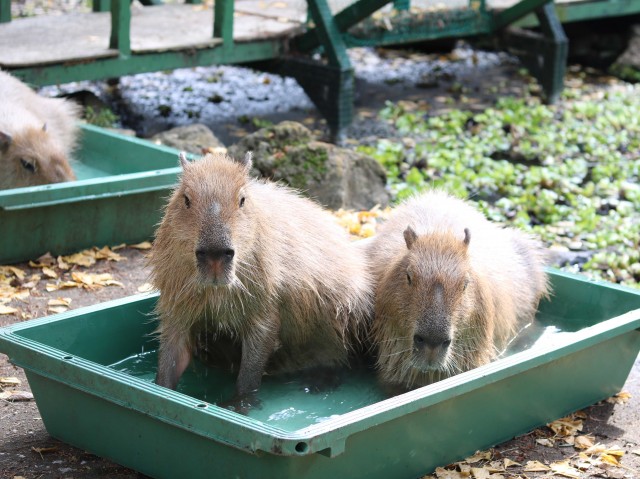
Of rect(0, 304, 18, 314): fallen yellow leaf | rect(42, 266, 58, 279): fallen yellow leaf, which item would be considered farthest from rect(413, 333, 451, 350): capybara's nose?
rect(42, 266, 58, 279): fallen yellow leaf

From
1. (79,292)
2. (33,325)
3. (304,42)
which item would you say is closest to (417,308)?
(33,325)

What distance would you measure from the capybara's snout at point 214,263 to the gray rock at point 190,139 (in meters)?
3.81

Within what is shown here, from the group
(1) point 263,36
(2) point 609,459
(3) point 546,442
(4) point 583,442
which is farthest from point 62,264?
(1) point 263,36

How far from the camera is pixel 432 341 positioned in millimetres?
3617

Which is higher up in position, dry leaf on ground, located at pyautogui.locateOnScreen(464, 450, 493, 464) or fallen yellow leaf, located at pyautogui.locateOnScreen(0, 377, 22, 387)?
dry leaf on ground, located at pyautogui.locateOnScreen(464, 450, 493, 464)

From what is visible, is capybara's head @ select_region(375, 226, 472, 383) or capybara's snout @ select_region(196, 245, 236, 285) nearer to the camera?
capybara's snout @ select_region(196, 245, 236, 285)

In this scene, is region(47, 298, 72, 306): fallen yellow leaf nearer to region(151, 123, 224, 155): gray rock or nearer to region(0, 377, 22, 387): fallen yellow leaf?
region(0, 377, 22, 387): fallen yellow leaf

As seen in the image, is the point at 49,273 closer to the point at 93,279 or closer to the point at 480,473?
the point at 93,279

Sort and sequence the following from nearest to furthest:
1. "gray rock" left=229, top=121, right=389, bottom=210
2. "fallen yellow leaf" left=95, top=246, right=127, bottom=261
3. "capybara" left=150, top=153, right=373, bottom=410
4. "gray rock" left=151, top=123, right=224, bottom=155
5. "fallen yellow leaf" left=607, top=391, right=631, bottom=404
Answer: "capybara" left=150, top=153, right=373, bottom=410
"fallen yellow leaf" left=607, top=391, right=631, bottom=404
"fallen yellow leaf" left=95, top=246, right=127, bottom=261
"gray rock" left=229, top=121, right=389, bottom=210
"gray rock" left=151, top=123, right=224, bottom=155

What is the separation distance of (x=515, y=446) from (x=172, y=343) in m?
1.34

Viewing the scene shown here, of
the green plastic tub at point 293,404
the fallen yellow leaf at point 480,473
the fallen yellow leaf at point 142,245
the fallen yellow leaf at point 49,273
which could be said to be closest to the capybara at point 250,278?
Result: the green plastic tub at point 293,404

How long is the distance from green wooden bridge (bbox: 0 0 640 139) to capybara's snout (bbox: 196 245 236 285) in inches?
178

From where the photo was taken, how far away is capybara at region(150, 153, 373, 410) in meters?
3.54

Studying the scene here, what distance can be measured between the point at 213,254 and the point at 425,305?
0.83m
